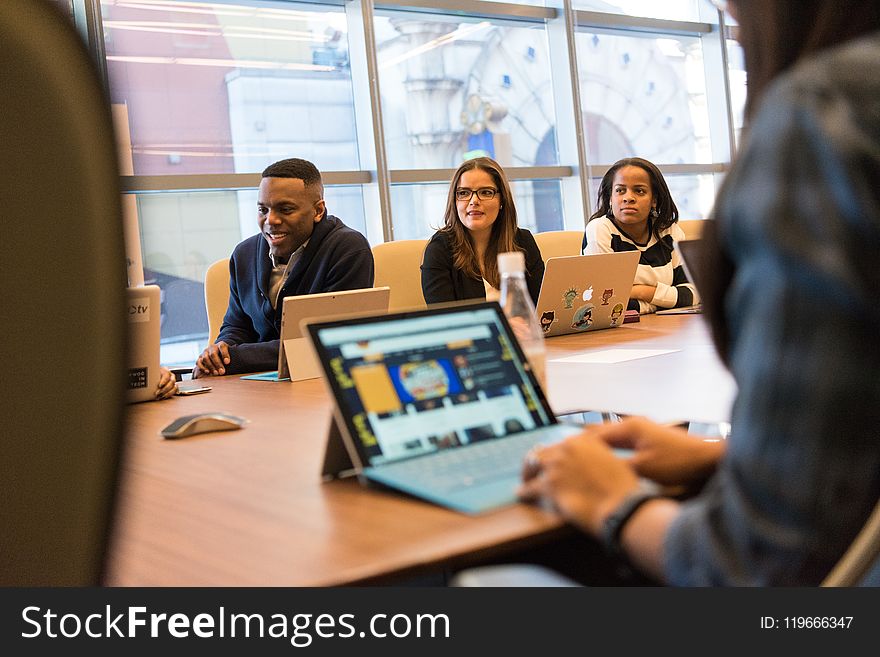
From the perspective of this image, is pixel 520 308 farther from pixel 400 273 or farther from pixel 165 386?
pixel 400 273

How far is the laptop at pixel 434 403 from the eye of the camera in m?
1.09

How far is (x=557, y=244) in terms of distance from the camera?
438cm

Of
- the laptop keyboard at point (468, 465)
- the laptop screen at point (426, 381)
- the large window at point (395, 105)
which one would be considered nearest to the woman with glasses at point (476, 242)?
the large window at point (395, 105)

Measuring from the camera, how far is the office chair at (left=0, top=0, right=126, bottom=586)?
0.26 meters

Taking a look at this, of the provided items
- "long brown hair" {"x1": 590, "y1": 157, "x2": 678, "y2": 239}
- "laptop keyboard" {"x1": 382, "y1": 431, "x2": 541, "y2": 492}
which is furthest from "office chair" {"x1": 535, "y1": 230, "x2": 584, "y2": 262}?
"laptop keyboard" {"x1": 382, "y1": 431, "x2": 541, "y2": 492}

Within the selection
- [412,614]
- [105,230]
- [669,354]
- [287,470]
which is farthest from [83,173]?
[669,354]

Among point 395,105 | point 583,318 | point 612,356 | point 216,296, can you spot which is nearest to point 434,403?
point 612,356

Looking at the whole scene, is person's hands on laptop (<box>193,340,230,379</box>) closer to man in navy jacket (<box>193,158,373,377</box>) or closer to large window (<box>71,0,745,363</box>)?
man in navy jacket (<box>193,158,373,377</box>)

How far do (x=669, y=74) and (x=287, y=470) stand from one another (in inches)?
277

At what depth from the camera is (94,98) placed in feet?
0.86

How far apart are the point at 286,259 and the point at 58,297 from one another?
322cm

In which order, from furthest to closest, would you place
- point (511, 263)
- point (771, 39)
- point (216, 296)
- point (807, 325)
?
point (216, 296)
point (511, 263)
point (771, 39)
point (807, 325)

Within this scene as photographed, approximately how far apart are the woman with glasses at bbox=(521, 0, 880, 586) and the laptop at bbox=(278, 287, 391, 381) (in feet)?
5.53

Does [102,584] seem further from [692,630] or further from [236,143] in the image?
[236,143]
